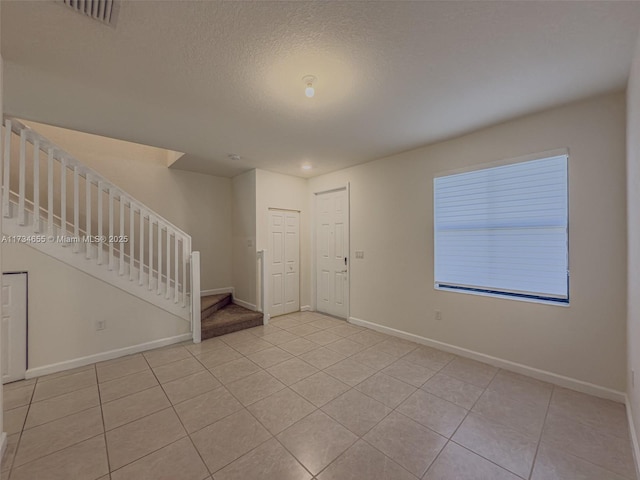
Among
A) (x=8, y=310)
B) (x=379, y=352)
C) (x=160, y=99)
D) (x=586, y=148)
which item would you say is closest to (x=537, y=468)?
(x=379, y=352)

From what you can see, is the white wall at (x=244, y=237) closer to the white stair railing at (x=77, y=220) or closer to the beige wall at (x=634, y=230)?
the white stair railing at (x=77, y=220)

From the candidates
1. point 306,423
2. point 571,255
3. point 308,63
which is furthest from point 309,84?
point 571,255

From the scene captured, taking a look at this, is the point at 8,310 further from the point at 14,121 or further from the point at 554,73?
the point at 554,73

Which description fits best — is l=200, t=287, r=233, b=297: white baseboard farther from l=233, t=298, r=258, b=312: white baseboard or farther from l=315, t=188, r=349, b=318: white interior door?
l=315, t=188, r=349, b=318: white interior door

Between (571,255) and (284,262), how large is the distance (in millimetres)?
3830

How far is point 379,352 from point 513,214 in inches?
85.2

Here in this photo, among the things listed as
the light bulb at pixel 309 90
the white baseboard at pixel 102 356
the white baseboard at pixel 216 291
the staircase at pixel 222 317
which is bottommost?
the white baseboard at pixel 102 356

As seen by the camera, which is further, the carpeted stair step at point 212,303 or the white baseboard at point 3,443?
the carpeted stair step at point 212,303

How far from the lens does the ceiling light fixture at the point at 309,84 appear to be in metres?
1.97

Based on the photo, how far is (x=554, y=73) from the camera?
76.8 inches

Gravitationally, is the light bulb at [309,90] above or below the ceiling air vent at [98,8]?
below

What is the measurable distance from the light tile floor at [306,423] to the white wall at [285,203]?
210 centimetres

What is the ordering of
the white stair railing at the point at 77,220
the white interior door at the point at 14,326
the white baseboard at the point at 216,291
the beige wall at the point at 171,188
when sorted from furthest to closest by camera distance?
the white baseboard at the point at 216,291, the beige wall at the point at 171,188, the white stair railing at the point at 77,220, the white interior door at the point at 14,326

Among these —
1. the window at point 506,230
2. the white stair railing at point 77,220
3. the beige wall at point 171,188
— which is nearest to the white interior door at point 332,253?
the window at point 506,230
